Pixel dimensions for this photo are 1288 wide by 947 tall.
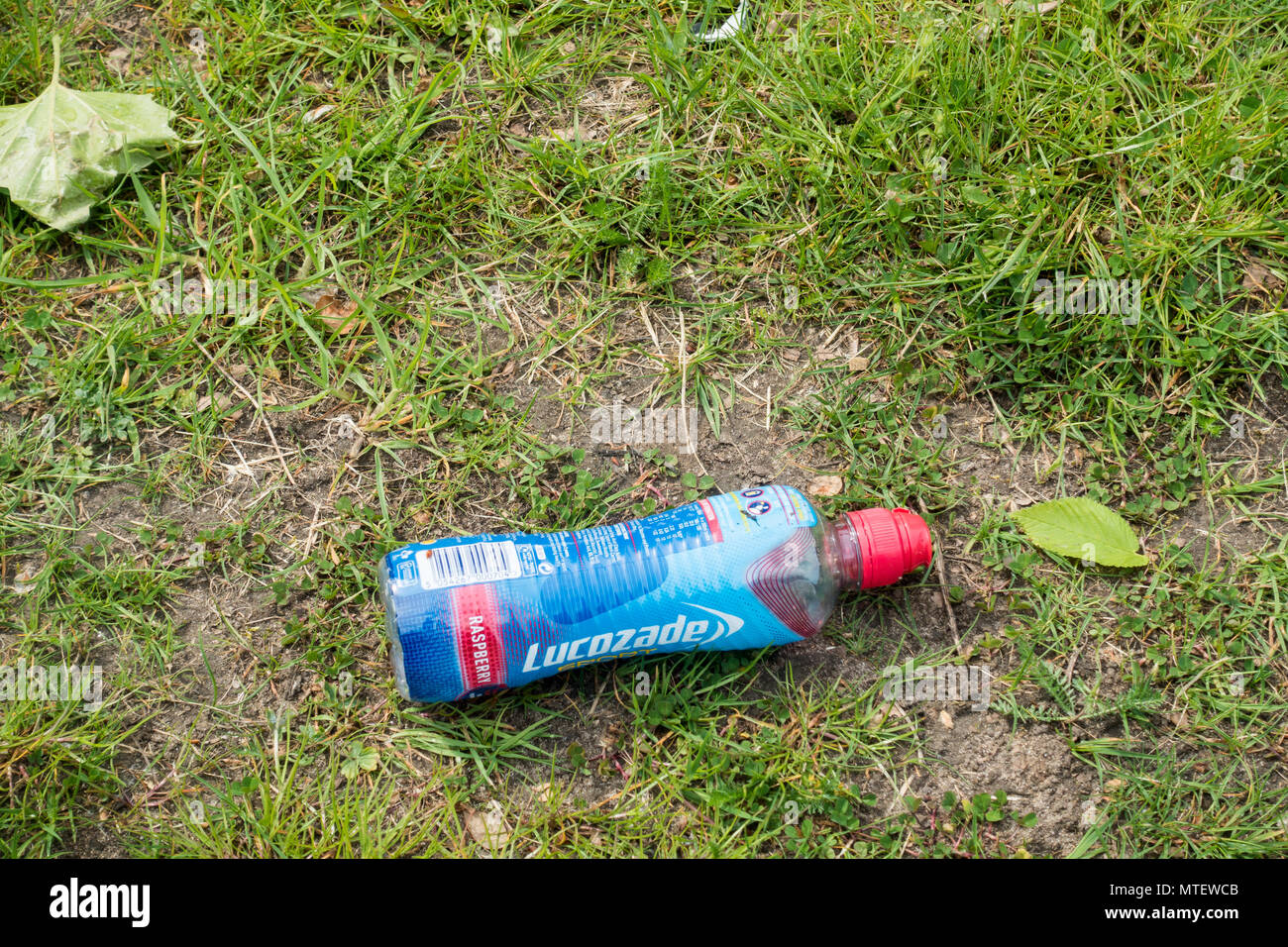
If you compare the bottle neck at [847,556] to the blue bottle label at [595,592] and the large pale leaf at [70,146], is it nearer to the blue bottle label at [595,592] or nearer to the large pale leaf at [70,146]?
the blue bottle label at [595,592]

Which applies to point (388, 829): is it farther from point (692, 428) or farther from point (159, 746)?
point (692, 428)

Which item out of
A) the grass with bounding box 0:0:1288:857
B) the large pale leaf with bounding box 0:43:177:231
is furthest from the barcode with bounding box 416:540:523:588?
the large pale leaf with bounding box 0:43:177:231

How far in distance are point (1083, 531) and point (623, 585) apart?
129 cm

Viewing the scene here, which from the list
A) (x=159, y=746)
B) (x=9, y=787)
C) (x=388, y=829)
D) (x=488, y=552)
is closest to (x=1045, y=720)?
(x=488, y=552)

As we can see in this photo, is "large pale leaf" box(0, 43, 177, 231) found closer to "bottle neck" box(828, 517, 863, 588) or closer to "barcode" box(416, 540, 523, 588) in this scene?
"barcode" box(416, 540, 523, 588)

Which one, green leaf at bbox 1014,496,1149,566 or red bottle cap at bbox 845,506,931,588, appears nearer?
red bottle cap at bbox 845,506,931,588

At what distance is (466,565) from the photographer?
2.15 metres

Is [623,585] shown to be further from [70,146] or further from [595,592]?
[70,146]

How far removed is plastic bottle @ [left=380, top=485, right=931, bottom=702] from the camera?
6.98ft

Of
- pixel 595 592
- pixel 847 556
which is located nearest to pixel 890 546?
pixel 847 556

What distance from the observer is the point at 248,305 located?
261cm

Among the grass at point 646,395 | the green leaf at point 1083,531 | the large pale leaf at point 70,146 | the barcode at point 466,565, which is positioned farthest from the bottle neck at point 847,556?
the large pale leaf at point 70,146

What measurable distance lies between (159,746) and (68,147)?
1760 mm

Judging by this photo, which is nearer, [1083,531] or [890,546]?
[890,546]
